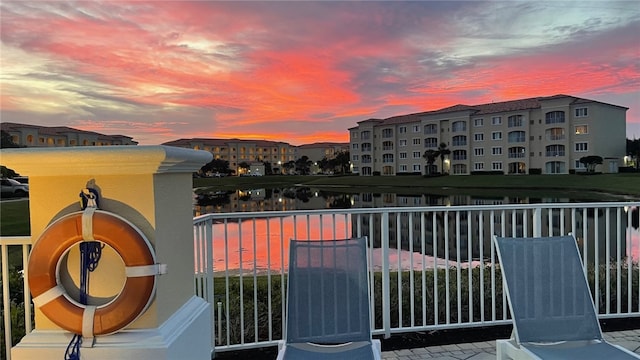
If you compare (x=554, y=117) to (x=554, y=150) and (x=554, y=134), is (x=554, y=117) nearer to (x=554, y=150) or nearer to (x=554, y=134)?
(x=554, y=134)

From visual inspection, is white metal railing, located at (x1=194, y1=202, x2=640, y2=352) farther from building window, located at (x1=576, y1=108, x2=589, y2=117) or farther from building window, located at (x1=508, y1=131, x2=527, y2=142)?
building window, located at (x1=508, y1=131, x2=527, y2=142)

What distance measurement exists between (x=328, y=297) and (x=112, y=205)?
179 cm

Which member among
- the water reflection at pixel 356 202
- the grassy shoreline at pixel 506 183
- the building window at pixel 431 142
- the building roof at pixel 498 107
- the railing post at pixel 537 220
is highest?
the building roof at pixel 498 107

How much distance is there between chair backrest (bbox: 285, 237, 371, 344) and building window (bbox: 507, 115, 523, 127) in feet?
172

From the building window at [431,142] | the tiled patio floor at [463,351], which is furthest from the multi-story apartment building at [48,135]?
the building window at [431,142]

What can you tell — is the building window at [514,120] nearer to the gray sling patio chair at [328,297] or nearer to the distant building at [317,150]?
the distant building at [317,150]

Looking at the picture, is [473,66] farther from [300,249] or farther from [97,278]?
[97,278]

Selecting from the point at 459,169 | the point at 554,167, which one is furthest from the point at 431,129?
the point at 554,167

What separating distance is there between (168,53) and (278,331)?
1143 centimetres

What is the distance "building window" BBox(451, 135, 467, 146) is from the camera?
53881 mm

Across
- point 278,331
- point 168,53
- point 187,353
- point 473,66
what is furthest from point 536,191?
point 187,353

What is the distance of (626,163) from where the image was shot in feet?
158

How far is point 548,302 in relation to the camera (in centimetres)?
287

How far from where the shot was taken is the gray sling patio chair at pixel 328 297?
112 inches
